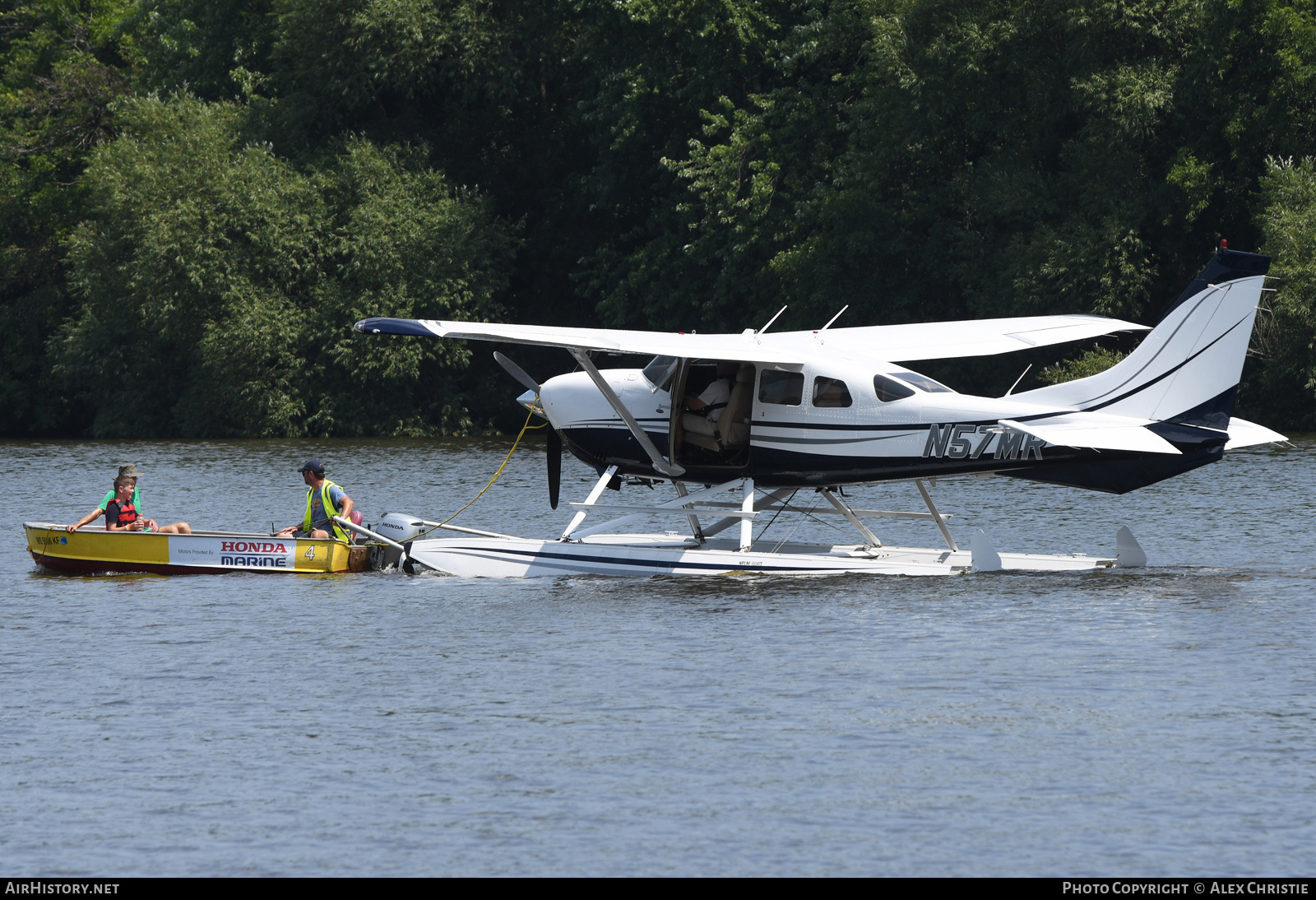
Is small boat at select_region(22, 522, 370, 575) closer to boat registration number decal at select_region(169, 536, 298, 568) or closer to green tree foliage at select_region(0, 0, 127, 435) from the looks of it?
boat registration number decal at select_region(169, 536, 298, 568)

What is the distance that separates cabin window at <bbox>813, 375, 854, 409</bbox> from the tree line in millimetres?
23971

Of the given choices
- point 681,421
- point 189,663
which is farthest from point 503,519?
point 189,663

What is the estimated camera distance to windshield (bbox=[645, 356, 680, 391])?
60.2 feet

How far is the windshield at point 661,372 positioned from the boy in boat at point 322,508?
401 centimetres

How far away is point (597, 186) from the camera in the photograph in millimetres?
52312

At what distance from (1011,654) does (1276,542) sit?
7.92 meters

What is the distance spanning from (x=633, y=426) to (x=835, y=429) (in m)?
2.28

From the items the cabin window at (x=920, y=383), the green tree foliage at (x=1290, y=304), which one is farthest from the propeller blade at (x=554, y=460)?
the green tree foliage at (x=1290, y=304)

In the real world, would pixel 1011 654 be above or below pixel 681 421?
below

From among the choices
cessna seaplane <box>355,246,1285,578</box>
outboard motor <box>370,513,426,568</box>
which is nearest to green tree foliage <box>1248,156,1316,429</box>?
cessna seaplane <box>355,246,1285,578</box>

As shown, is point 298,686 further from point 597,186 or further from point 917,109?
point 597,186

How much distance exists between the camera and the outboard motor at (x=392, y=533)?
19281 millimetres
